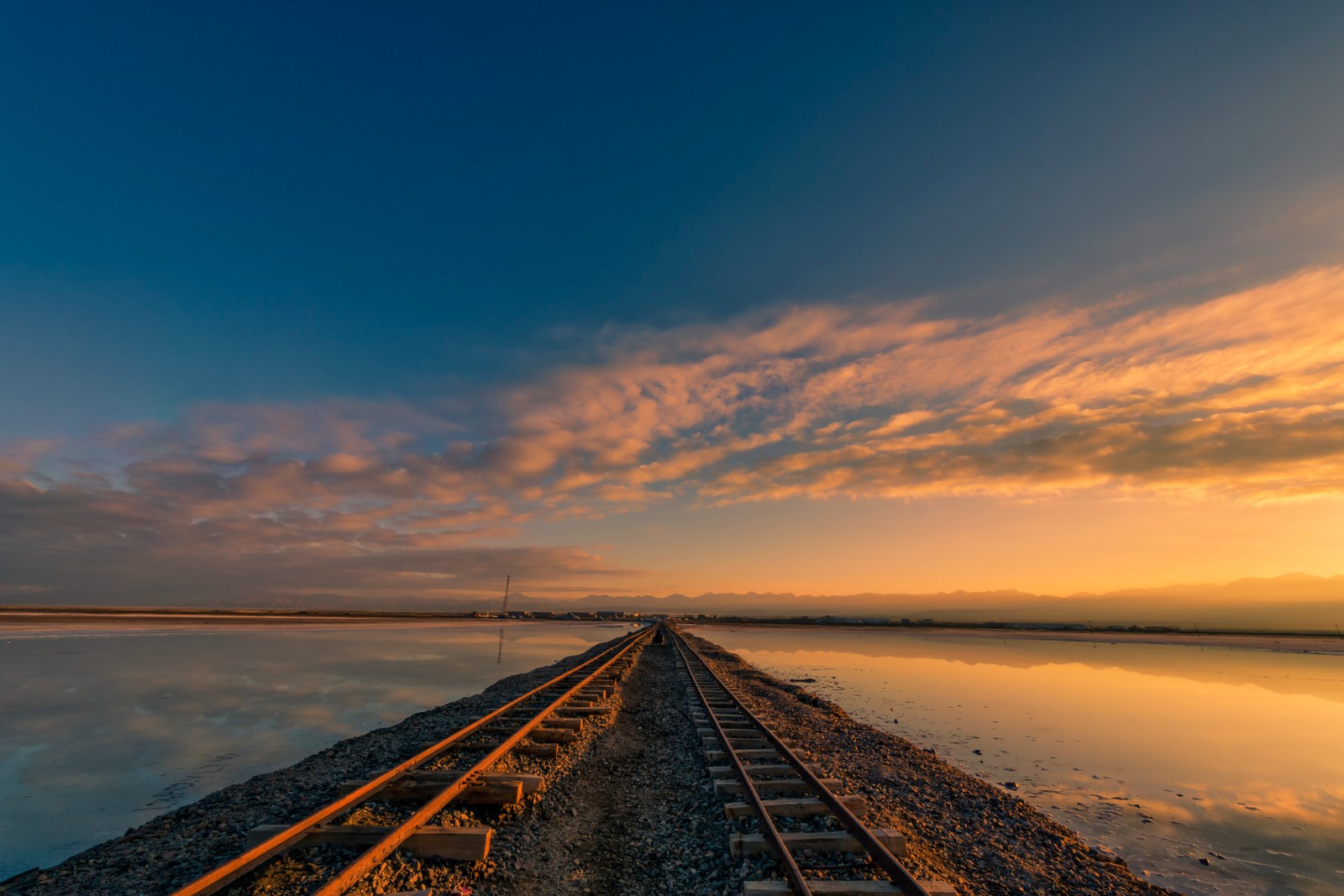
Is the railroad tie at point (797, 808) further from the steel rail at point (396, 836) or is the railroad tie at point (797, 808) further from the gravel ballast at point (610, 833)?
the steel rail at point (396, 836)

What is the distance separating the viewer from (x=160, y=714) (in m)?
15.3

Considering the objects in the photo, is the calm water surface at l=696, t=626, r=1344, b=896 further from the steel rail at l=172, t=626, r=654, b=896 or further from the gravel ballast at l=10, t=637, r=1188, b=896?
the steel rail at l=172, t=626, r=654, b=896

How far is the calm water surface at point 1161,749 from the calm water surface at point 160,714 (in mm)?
15442

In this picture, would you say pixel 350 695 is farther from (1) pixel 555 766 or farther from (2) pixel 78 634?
(2) pixel 78 634

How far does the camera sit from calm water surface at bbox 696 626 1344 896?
349 inches

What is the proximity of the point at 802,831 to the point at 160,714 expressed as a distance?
17.6 meters

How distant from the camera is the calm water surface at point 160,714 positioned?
9.16 m

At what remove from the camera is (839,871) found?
21.1 ft

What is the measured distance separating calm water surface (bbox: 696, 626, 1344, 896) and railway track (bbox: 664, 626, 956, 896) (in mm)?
4527

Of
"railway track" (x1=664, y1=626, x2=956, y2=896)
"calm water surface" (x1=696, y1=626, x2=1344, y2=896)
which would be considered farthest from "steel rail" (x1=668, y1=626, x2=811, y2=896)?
"calm water surface" (x1=696, y1=626, x2=1344, y2=896)

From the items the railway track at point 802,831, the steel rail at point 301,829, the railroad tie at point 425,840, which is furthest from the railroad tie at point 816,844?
the steel rail at point 301,829

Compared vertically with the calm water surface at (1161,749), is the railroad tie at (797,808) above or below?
above

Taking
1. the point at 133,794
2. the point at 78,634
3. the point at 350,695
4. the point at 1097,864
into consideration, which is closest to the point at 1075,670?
the point at 1097,864

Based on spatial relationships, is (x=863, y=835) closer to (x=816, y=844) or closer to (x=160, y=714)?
(x=816, y=844)
